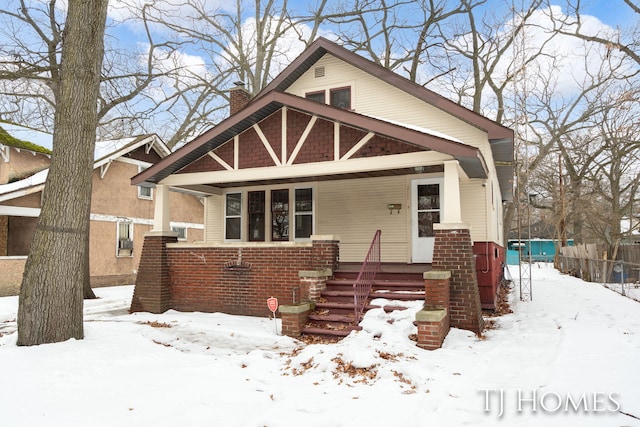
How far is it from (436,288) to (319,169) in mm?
Result: 3313

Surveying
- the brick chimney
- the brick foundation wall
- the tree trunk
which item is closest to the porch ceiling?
the brick foundation wall

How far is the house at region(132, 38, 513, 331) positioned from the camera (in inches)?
316

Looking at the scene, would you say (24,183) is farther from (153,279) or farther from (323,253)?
(323,253)

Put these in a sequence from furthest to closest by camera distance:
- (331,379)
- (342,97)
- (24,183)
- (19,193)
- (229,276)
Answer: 1. (24,183)
2. (19,193)
3. (342,97)
4. (229,276)
5. (331,379)

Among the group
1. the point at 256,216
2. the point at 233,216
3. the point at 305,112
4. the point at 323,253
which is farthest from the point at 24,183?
the point at 323,253

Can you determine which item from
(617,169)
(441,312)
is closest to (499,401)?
(441,312)

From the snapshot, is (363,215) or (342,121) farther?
(363,215)

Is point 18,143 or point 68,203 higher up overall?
point 18,143

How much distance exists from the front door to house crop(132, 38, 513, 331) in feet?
0.08

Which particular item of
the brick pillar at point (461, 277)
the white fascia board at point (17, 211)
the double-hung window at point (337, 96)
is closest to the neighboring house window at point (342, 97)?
the double-hung window at point (337, 96)

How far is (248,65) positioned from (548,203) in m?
30.0

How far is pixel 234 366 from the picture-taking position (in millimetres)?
5609

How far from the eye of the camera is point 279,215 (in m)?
12.3

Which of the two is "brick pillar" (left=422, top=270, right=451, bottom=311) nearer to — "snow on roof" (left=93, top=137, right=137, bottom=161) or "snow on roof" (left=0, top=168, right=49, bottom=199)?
"snow on roof" (left=0, top=168, right=49, bottom=199)
